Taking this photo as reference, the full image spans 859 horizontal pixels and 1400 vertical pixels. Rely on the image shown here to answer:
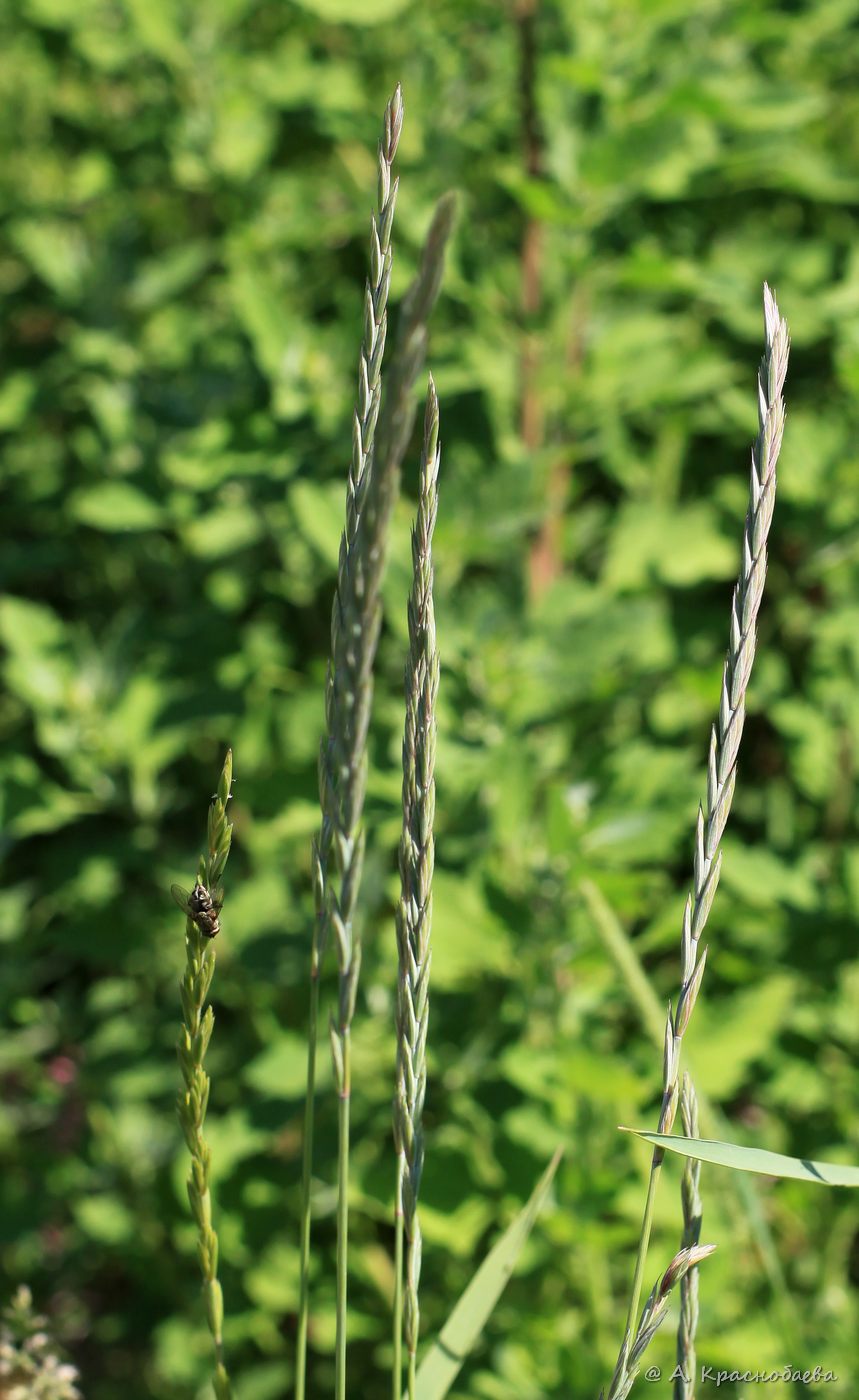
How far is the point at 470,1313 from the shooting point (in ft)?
3.24

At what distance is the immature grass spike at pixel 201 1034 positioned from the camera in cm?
77

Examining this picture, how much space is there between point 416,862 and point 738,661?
0.74 ft

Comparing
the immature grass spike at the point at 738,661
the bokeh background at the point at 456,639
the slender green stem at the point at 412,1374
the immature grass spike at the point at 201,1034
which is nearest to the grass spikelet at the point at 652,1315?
the immature grass spike at the point at 738,661

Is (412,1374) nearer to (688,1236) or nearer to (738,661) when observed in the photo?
(688,1236)

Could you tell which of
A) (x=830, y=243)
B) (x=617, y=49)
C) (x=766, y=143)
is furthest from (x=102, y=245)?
(x=830, y=243)

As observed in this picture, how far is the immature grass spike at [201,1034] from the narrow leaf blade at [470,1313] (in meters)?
0.18

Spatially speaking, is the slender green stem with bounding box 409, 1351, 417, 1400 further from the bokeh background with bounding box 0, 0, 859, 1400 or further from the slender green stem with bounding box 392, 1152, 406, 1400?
the bokeh background with bounding box 0, 0, 859, 1400

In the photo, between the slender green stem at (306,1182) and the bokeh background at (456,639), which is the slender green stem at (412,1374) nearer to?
the slender green stem at (306,1182)

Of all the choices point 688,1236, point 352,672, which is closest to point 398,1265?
point 688,1236

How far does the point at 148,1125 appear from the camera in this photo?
7.03 feet

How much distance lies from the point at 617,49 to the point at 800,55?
70 centimetres

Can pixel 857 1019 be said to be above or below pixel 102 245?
below

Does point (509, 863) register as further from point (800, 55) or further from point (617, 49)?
point (800, 55)

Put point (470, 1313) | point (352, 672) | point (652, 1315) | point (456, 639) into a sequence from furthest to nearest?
point (456, 639), point (470, 1313), point (652, 1315), point (352, 672)
